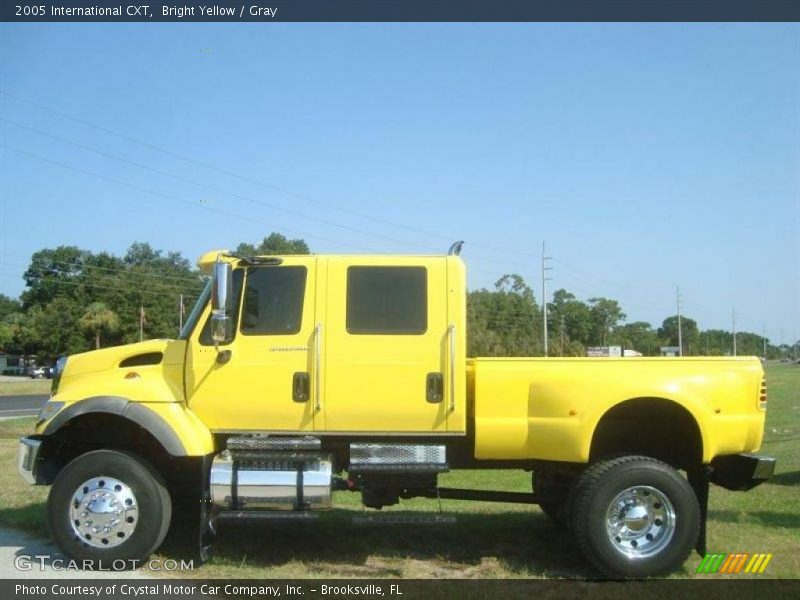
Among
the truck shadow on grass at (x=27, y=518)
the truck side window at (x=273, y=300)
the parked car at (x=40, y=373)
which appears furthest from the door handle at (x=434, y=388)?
the parked car at (x=40, y=373)

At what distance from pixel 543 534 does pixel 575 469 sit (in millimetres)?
1427

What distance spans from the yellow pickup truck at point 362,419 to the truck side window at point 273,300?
0.04ft

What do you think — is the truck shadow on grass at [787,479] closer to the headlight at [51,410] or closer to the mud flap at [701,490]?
the mud flap at [701,490]

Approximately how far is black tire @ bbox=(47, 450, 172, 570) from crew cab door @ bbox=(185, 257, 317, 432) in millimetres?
721

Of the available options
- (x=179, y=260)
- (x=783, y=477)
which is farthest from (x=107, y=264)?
(x=783, y=477)

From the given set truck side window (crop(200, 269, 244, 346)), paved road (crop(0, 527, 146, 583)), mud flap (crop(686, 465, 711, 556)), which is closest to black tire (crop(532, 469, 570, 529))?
mud flap (crop(686, 465, 711, 556))

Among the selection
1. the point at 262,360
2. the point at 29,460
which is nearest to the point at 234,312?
the point at 262,360

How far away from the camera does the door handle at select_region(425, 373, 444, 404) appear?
659 cm

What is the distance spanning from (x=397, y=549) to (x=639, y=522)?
2188 millimetres

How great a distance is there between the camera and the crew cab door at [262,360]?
6660 mm

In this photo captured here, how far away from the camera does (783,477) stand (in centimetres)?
1184

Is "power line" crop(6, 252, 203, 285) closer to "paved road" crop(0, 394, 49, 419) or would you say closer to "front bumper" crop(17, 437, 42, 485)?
"paved road" crop(0, 394, 49, 419)

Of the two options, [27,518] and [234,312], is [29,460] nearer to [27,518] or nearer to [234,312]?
[27,518]

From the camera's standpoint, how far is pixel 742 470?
6.80m
